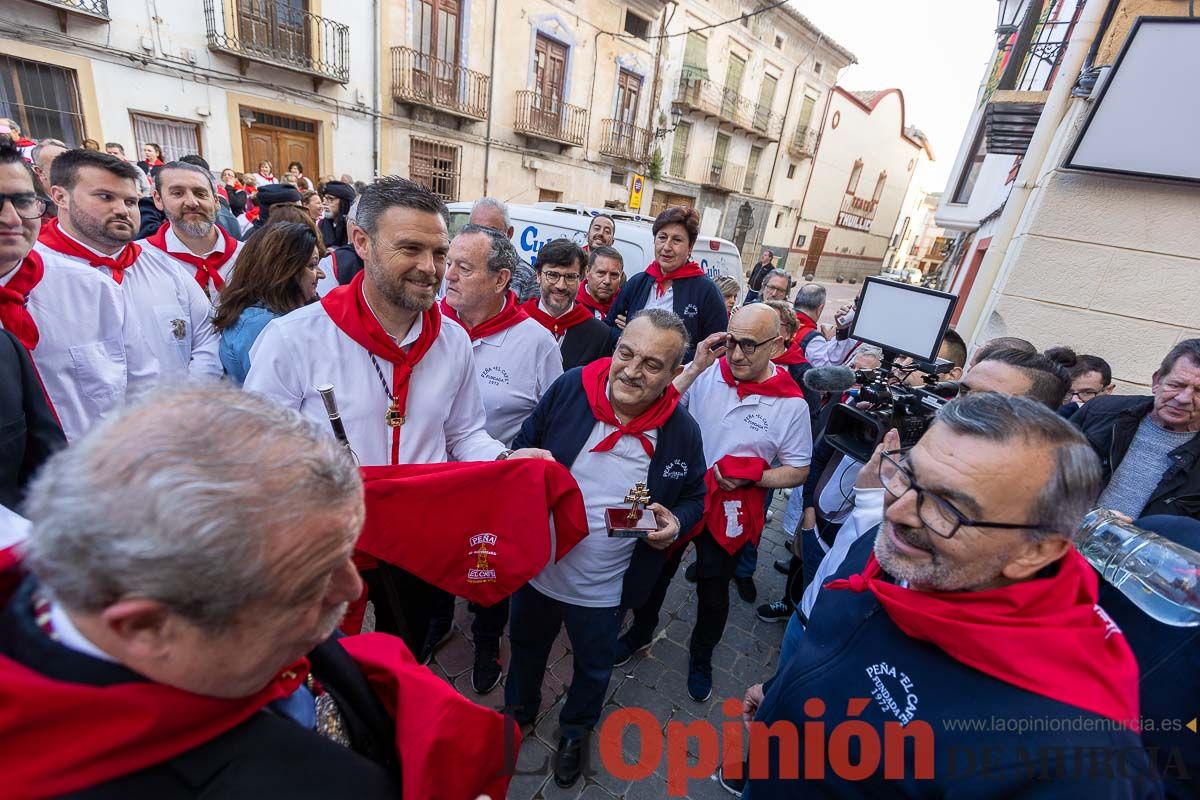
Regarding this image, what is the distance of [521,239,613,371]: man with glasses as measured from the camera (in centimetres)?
375

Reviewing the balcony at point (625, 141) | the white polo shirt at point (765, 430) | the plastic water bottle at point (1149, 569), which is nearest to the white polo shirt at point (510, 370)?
the white polo shirt at point (765, 430)

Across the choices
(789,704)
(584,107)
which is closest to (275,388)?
(789,704)

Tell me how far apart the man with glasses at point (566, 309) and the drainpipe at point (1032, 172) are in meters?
4.89

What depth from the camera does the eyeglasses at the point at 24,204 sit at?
6.72 feet

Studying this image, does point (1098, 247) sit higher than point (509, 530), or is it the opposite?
point (1098, 247)

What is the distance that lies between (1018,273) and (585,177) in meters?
16.9

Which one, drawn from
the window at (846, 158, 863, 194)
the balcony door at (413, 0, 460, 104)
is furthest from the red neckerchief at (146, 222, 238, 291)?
the window at (846, 158, 863, 194)

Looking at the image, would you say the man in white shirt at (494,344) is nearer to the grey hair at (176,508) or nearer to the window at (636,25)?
the grey hair at (176,508)

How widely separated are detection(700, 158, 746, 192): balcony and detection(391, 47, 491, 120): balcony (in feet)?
39.8

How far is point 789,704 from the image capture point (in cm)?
161

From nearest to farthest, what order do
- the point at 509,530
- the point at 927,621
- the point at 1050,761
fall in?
the point at 1050,761, the point at 927,621, the point at 509,530

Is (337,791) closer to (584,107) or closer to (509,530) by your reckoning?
(509,530)

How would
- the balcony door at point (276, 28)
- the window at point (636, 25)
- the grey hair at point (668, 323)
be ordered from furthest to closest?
1. the window at point (636, 25)
2. the balcony door at point (276, 28)
3. the grey hair at point (668, 323)

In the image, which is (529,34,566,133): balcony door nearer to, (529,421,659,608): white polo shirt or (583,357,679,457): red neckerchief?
(583,357,679,457): red neckerchief
